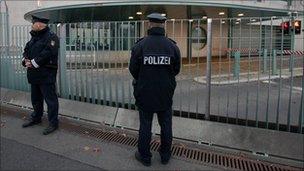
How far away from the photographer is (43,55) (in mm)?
6555

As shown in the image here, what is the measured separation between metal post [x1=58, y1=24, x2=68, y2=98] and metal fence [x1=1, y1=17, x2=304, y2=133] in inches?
0.8

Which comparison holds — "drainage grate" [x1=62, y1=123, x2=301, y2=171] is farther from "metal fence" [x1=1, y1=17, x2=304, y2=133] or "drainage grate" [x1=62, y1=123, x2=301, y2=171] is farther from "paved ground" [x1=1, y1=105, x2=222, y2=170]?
"metal fence" [x1=1, y1=17, x2=304, y2=133]

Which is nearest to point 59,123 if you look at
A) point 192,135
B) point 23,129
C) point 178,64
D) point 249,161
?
point 23,129

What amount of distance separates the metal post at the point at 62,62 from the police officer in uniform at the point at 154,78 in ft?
11.5

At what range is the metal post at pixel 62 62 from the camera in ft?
27.3

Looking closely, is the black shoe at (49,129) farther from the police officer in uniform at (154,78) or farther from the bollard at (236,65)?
the bollard at (236,65)

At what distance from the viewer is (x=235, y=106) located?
670 centimetres

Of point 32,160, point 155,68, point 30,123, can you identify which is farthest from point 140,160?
point 30,123

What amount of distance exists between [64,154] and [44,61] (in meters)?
1.79

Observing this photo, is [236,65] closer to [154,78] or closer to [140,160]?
[154,78]

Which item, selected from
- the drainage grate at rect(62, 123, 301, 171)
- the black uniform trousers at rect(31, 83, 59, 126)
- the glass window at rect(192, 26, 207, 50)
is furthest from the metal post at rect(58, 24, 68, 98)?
the glass window at rect(192, 26, 207, 50)

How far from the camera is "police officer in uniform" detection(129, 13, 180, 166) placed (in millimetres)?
5105

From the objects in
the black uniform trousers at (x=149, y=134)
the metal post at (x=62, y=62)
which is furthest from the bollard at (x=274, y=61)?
the metal post at (x=62, y=62)

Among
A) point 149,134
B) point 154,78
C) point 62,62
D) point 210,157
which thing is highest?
point 62,62
